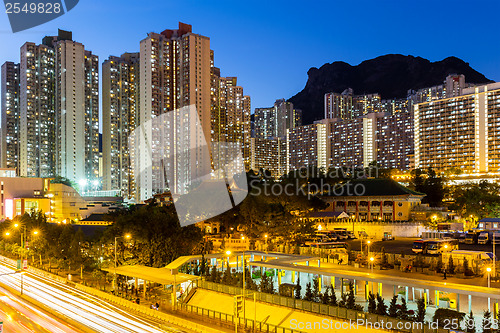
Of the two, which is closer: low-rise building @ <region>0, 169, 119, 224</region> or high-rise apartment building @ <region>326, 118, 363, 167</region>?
low-rise building @ <region>0, 169, 119, 224</region>

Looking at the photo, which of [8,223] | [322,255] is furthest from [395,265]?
[8,223]

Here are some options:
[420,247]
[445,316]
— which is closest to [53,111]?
[420,247]

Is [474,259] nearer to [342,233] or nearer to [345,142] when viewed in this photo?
[342,233]

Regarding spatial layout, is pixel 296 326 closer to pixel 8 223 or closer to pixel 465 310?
pixel 465 310

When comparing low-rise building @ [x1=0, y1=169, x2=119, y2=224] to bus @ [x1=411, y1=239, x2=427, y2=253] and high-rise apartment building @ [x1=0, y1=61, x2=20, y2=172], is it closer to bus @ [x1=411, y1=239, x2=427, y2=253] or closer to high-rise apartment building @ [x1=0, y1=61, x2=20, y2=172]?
high-rise apartment building @ [x1=0, y1=61, x2=20, y2=172]

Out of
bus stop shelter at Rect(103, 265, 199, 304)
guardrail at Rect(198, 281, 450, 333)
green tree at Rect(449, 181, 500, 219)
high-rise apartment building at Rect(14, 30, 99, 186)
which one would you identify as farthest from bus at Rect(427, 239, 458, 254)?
high-rise apartment building at Rect(14, 30, 99, 186)
